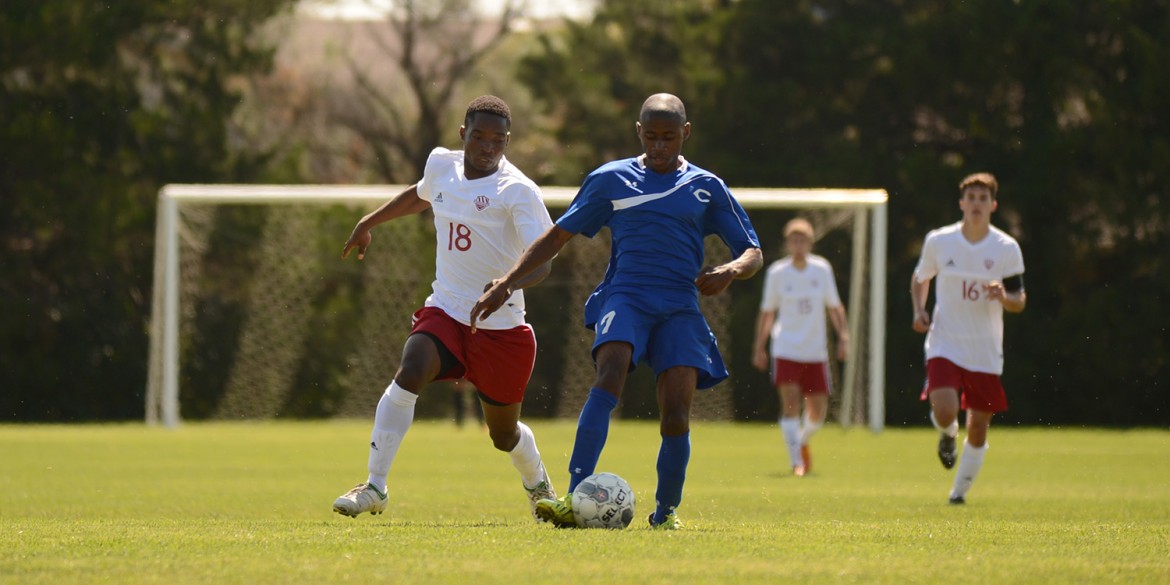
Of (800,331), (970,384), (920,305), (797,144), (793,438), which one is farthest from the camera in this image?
(797,144)

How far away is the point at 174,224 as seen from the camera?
837 inches

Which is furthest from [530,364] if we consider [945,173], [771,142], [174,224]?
[771,142]

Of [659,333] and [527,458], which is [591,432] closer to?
[659,333]

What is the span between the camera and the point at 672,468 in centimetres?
728

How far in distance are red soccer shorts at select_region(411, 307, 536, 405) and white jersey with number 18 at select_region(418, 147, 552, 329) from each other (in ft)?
0.15

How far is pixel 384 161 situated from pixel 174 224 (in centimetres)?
1362

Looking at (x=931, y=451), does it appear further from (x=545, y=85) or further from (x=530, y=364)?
(x=545, y=85)

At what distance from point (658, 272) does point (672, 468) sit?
2.80 ft

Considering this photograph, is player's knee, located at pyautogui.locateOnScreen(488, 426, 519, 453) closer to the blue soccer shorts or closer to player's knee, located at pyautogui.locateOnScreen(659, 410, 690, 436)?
the blue soccer shorts

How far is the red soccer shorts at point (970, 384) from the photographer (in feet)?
34.8

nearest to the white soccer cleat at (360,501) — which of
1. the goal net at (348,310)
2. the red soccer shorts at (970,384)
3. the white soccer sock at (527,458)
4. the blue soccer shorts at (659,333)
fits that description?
the white soccer sock at (527,458)

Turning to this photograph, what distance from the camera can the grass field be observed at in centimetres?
577

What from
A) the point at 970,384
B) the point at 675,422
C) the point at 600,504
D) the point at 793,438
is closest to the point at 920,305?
the point at 970,384

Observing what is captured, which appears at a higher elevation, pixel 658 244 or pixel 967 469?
pixel 658 244
